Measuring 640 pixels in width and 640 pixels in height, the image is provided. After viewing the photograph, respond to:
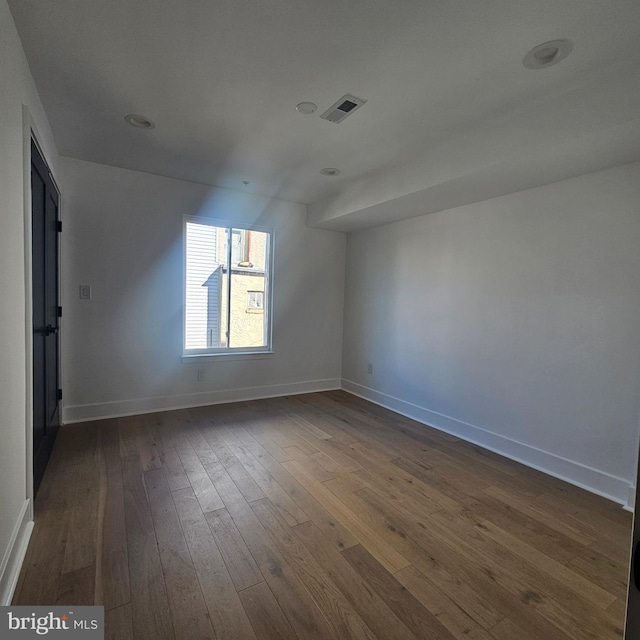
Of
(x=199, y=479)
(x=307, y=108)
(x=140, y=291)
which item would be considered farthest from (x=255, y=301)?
(x=307, y=108)

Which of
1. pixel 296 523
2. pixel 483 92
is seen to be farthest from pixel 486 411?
pixel 483 92

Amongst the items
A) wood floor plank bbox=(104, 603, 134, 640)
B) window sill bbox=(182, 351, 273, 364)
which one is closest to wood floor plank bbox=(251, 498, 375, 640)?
wood floor plank bbox=(104, 603, 134, 640)

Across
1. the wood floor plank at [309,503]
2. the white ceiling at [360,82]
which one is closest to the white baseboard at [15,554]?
the wood floor plank at [309,503]

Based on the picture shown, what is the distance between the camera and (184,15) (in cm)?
159

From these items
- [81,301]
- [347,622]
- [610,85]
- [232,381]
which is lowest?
[347,622]

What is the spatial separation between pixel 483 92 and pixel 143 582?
3.10 metres

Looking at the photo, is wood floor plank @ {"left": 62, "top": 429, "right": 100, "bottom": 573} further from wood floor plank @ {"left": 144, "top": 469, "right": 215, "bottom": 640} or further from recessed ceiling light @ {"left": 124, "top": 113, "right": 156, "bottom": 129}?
recessed ceiling light @ {"left": 124, "top": 113, "right": 156, "bottom": 129}

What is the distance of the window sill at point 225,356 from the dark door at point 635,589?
390cm

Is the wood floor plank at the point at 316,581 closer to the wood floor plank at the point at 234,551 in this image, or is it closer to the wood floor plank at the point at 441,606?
the wood floor plank at the point at 234,551

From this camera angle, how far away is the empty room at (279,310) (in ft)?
4.99

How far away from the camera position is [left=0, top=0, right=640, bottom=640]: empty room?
152 centimetres

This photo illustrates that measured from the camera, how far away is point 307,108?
229cm

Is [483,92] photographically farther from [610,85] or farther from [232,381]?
[232,381]

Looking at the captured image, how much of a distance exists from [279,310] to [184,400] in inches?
61.7
